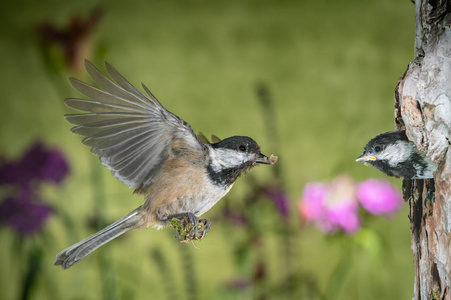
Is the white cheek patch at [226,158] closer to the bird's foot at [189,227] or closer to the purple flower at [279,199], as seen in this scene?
the bird's foot at [189,227]

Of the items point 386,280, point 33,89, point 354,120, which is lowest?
point 386,280

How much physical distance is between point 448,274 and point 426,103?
0.53ft

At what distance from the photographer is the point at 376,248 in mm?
965

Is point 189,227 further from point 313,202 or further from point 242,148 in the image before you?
point 313,202

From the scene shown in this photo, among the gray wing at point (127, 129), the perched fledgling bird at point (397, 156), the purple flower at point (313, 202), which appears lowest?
the purple flower at point (313, 202)

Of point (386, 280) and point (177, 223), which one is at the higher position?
point (177, 223)

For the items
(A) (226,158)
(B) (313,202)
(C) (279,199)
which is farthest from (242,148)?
(B) (313,202)

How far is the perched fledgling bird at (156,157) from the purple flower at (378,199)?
0.48m

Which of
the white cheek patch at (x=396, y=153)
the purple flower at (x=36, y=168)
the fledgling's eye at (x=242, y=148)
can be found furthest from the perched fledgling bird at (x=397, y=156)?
the purple flower at (x=36, y=168)

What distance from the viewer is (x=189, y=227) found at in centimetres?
48

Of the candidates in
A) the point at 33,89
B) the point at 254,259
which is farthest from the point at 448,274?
the point at 33,89

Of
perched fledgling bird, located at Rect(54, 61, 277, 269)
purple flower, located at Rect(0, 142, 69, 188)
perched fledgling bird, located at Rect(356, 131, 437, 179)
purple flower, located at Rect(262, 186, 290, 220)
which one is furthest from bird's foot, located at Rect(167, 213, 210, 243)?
purple flower, located at Rect(0, 142, 69, 188)

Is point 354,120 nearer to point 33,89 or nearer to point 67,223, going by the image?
point 67,223

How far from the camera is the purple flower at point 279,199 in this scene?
908 millimetres
